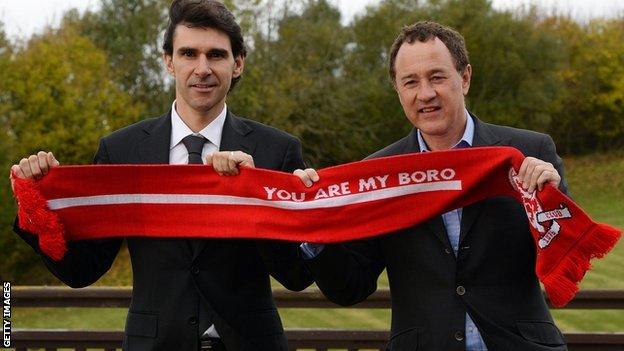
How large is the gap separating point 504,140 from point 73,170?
1638 mm

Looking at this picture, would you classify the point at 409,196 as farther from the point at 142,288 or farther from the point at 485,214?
the point at 142,288

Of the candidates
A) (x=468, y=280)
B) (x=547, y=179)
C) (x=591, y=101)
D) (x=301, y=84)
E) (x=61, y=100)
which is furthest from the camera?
(x=591, y=101)

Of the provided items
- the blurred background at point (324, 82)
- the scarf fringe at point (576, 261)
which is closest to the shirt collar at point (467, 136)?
the scarf fringe at point (576, 261)

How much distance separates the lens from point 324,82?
122ft

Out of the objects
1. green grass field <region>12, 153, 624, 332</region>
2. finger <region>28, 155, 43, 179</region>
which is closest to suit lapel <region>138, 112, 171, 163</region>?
finger <region>28, 155, 43, 179</region>

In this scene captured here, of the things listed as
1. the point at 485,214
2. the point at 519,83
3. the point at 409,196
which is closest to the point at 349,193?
the point at 409,196

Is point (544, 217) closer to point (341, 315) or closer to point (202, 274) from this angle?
point (202, 274)

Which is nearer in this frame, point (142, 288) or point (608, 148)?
point (142, 288)

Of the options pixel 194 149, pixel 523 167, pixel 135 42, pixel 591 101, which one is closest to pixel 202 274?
pixel 194 149

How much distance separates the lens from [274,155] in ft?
11.6

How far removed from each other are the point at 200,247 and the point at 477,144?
3.54ft

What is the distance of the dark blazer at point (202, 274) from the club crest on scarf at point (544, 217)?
33.3 inches

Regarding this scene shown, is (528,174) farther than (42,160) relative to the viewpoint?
No

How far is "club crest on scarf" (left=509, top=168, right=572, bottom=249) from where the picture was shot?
304cm
